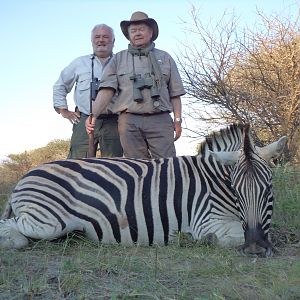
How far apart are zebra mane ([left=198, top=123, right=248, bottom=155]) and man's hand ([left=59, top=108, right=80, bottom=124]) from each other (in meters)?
1.70

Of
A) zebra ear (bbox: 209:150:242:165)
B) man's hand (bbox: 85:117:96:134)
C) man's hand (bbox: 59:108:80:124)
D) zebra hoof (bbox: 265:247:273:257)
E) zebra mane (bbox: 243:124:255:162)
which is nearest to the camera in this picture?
zebra hoof (bbox: 265:247:273:257)


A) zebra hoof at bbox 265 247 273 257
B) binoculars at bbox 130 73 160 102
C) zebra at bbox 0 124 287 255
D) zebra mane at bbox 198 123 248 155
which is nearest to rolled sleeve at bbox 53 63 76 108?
binoculars at bbox 130 73 160 102

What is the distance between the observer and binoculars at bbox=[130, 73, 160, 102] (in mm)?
4971

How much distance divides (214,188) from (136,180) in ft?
1.85

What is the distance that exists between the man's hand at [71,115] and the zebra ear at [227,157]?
2142 millimetres

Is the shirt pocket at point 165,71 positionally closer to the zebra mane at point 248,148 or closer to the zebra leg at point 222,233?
the zebra mane at point 248,148

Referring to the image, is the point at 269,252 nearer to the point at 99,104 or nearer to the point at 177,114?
the point at 177,114

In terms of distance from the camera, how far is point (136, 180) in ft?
13.8

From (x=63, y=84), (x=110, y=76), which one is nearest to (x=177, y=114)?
(x=110, y=76)

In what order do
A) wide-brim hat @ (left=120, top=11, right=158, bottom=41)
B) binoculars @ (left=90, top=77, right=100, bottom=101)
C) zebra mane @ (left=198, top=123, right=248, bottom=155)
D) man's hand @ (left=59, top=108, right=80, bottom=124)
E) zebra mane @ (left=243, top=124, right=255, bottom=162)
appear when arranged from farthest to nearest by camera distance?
1. man's hand @ (left=59, top=108, right=80, bottom=124)
2. binoculars @ (left=90, top=77, right=100, bottom=101)
3. wide-brim hat @ (left=120, top=11, right=158, bottom=41)
4. zebra mane @ (left=198, top=123, right=248, bottom=155)
5. zebra mane @ (left=243, top=124, right=255, bottom=162)

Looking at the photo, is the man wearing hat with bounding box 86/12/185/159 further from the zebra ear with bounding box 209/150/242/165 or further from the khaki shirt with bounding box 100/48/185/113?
the zebra ear with bounding box 209/150/242/165

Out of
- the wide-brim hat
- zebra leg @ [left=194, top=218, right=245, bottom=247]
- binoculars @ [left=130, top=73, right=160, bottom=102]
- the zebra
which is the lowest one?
zebra leg @ [left=194, top=218, right=245, bottom=247]

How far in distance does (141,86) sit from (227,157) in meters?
1.35

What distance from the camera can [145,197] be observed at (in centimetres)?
411
